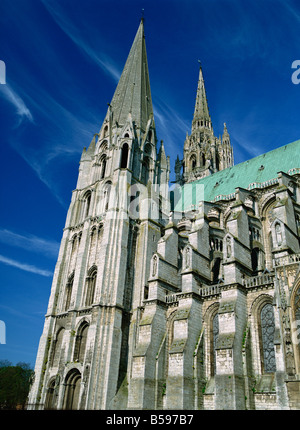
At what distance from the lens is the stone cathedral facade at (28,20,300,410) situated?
751 inches

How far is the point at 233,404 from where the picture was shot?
17578mm

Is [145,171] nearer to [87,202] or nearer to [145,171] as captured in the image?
[145,171]

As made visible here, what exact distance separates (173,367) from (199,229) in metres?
9.67

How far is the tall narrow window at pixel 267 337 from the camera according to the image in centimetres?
1916

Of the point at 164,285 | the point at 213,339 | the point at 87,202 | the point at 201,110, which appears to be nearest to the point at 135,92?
the point at 87,202

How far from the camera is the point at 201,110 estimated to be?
56.7 metres

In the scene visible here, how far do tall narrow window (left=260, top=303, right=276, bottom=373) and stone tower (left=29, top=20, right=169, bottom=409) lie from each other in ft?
32.2

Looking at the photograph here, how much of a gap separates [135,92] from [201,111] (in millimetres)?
20261

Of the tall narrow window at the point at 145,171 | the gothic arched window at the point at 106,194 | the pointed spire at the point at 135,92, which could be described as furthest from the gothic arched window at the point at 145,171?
the gothic arched window at the point at 106,194

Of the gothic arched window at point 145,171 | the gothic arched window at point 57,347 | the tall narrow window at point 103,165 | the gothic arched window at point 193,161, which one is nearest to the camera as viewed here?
the gothic arched window at point 57,347

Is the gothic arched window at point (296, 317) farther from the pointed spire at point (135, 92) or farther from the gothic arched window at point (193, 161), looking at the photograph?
the gothic arched window at point (193, 161)

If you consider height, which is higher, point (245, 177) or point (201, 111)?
point (201, 111)
